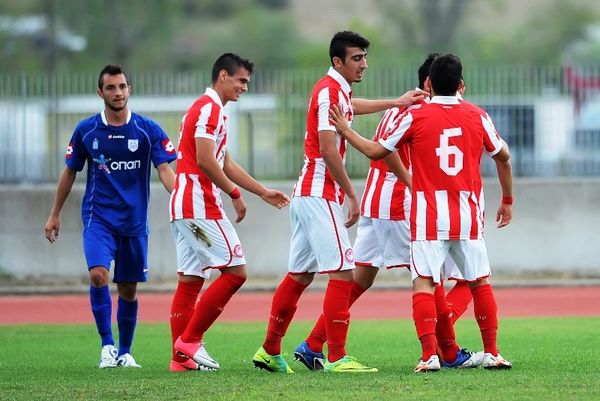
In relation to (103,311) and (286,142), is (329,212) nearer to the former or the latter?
(103,311)

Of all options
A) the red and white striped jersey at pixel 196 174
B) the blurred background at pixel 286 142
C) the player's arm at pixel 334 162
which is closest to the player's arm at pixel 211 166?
the red and white striped jersey at pixel 196 174

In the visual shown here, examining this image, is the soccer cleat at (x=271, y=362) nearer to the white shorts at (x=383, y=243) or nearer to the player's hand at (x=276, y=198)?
the white shorts at (x=383, y=243)

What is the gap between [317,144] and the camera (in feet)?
35.2

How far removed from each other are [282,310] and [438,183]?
1.60m

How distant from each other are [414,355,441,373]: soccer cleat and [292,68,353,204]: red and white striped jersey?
135 centimetres

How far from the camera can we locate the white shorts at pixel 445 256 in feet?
33.7

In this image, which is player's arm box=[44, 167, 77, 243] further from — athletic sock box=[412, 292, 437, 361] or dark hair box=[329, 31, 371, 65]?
athletic sock box=[412, 292, 437, 361]

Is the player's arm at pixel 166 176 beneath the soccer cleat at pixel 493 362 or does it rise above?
above

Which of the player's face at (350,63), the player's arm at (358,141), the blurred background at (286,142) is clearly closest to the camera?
the player's arm at (358,141)

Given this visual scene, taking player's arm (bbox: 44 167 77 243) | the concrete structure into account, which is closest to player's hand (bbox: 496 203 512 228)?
player's arm (bbox: 44 167 77 243)

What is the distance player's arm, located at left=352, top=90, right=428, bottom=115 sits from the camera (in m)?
10.7

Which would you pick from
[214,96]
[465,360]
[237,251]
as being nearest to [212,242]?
[237,251]

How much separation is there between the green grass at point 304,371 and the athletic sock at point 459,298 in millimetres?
572

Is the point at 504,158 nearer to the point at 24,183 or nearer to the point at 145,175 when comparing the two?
the point at 145,175
